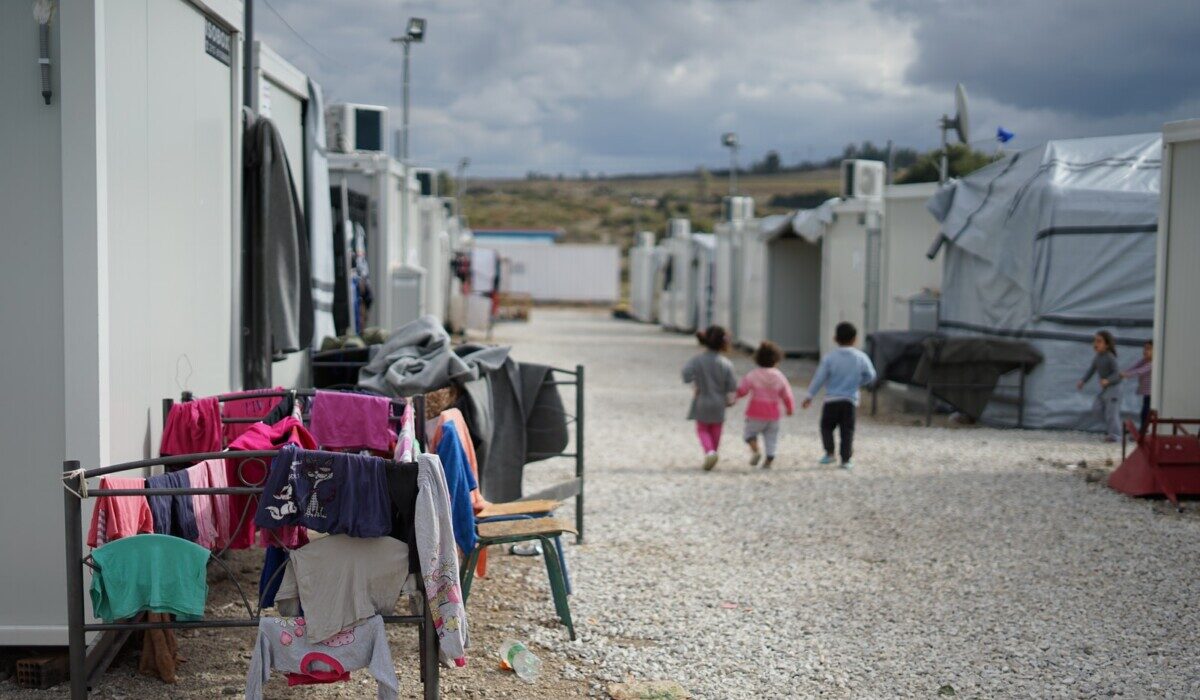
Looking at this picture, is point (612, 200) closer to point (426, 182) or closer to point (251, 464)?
point (426, 182)

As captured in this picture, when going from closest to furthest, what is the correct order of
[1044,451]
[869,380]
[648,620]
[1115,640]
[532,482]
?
1. [1115,640]
2. [648,620]
3. [532,482]
4. [869,380]
5. [1044,451]

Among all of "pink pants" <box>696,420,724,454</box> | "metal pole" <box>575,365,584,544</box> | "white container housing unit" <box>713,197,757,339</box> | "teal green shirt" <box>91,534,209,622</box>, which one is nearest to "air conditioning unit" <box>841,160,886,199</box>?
"white container housing unit" <box>713,197,757,339</box>

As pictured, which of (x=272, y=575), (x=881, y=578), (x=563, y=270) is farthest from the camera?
(x=563, y=270)

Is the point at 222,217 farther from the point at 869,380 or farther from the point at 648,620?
the point at 869,380

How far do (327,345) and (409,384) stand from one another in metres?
2.32

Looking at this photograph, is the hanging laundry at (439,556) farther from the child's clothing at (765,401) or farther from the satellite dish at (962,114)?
the satellite dish at (962,114)

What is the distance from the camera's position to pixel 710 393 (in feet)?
31.5

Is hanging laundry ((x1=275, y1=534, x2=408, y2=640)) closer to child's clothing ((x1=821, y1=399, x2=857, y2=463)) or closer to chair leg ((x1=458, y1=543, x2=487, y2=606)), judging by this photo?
chair leg ((x1=458, y1=543, x2=487, y2=606))

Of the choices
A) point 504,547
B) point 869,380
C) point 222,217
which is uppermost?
point 222,217

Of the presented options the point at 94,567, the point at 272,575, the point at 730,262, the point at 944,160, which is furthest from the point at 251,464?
the point at 730,262

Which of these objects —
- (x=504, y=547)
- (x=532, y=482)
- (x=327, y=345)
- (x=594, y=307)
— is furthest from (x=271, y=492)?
(x=594, y=307)

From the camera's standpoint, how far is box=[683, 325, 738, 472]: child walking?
955 centimetres

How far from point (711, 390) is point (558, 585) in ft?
14.9

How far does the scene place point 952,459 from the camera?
9.98 metres
